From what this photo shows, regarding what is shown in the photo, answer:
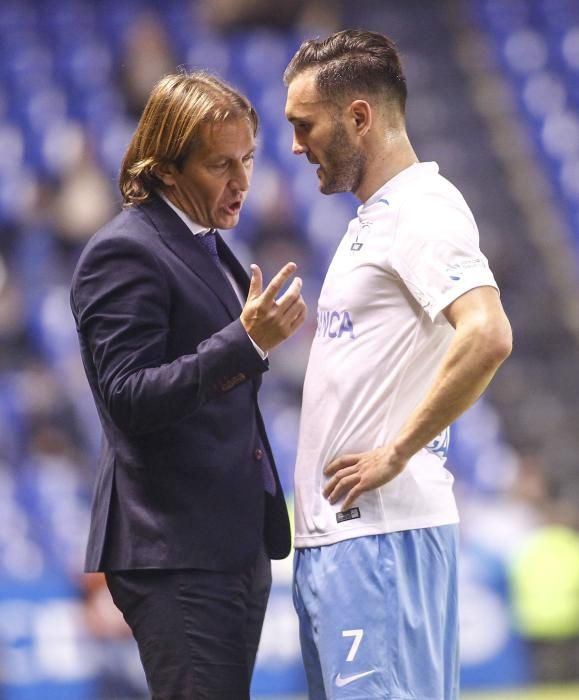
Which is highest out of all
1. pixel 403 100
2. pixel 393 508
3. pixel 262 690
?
pixel 403 100

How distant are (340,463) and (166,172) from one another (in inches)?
28.2

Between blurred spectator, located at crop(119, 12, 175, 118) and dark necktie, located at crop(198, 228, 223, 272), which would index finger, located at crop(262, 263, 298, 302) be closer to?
dark necktie, located at crop(198, 228, 223, 272)

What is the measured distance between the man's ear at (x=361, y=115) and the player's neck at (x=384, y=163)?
5 cm

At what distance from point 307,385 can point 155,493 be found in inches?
16.5

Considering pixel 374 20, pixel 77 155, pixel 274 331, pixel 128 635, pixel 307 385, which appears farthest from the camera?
pixel 374 20

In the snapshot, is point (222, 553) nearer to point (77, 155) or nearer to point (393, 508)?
point (393, 508)

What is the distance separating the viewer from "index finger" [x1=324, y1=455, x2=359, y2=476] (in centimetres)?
274

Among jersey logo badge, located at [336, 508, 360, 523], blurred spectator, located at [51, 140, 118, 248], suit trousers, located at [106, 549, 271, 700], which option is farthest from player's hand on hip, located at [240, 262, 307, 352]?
blurred spectator, located at [51, 140, 118, 248]

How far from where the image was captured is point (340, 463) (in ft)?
9.03

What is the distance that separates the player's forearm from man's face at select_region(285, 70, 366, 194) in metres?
0.51

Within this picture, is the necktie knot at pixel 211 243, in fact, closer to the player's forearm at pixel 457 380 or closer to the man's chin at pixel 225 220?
the man's chin at pixel 225 220

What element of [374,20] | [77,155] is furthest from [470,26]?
[77,155]

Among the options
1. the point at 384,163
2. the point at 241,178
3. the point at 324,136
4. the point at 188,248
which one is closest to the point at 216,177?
the point at 241,178

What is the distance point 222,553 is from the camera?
8.83 feet
